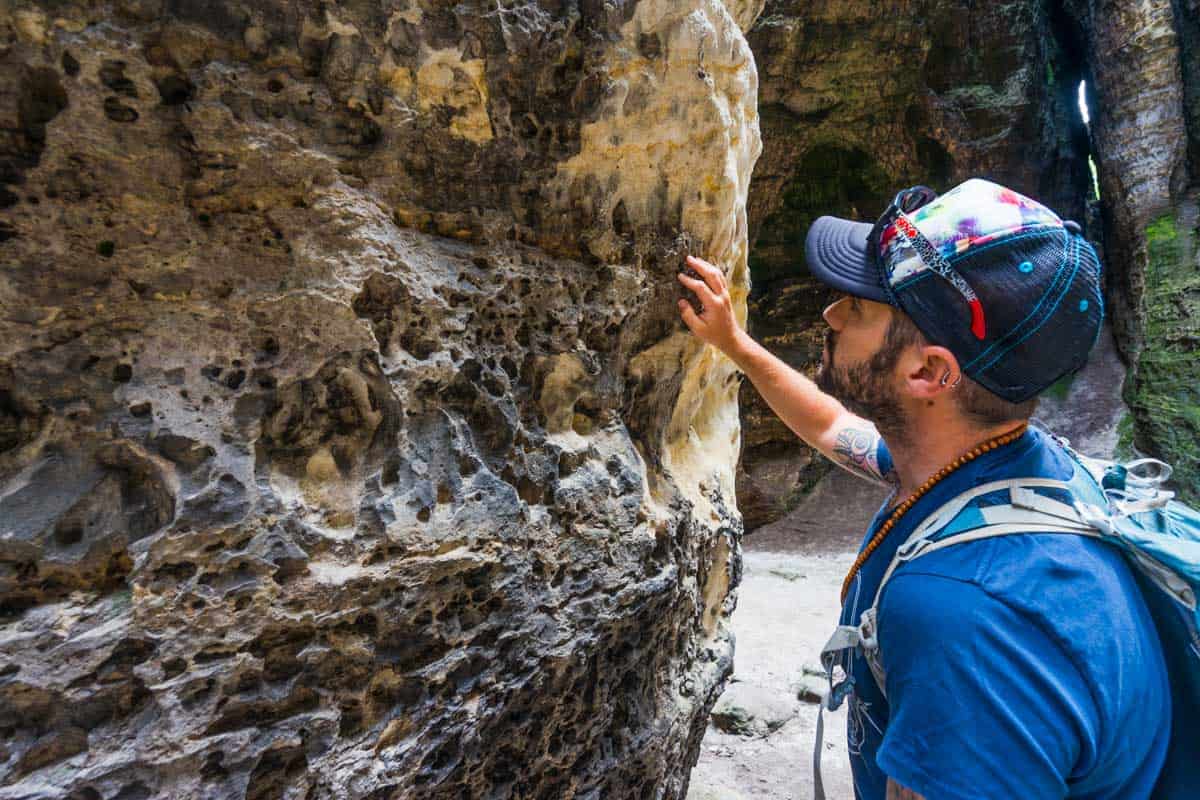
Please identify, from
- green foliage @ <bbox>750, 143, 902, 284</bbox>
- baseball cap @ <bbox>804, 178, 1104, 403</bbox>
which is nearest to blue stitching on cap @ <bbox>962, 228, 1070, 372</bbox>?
baseball cap @ <bbox>804, 178, 1104, 403</bbox>

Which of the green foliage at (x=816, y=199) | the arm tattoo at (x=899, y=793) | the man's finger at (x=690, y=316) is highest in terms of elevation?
the green foliage at (x=816, y=199)

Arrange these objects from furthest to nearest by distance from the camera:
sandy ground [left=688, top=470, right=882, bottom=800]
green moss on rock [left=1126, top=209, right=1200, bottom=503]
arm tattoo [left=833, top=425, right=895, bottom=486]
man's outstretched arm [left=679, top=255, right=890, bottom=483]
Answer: green moss on rock [left=1126, top=209, right=1200, bottom=503]
sandy ground [left=688, top=470, right=882, bottom=800]
man's outstretched arm [left=679, top=255, right=890, bottom=483]
arm tattoo [left=833, top=425, right=895, bottom=486]

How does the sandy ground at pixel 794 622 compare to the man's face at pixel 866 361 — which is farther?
the sandy ground at pixel 794 622

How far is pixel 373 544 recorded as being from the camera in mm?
1239

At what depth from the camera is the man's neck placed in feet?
3.53

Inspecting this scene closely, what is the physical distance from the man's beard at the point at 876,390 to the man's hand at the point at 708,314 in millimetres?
561

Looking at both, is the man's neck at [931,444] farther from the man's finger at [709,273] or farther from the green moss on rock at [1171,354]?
the green moss on rock at [1171,354]

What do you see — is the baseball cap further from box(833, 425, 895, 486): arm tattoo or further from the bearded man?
box(833, 425, 895, 486): arm tattoo

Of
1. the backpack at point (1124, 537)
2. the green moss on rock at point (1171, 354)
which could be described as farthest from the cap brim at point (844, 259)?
the green moss on rock at point (1171, 354)

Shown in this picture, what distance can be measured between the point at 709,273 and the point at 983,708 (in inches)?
49.3

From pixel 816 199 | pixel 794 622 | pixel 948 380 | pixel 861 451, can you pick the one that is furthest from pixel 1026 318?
pixel 816 199

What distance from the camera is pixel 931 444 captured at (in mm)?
1124

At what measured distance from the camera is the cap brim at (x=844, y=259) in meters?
1.16

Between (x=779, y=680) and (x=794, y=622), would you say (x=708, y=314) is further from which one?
(x=794, y=622)
